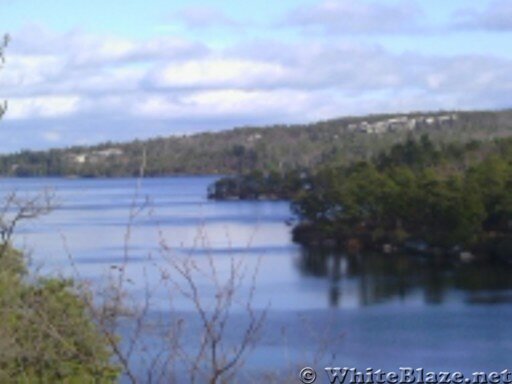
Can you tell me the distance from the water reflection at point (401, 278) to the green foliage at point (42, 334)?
15.9 m

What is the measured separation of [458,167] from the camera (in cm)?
5284

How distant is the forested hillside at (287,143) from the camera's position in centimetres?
9625

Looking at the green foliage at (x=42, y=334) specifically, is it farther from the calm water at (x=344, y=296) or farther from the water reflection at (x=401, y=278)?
the water reflection at (x=401, y=278)

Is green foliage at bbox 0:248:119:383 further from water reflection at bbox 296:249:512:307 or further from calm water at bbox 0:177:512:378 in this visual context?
water reflection at bbox 296:249:512:307

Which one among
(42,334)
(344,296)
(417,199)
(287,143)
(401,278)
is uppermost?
(287,143)

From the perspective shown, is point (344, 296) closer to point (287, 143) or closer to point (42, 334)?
point (42, 334)

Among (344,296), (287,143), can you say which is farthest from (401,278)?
(287,143)

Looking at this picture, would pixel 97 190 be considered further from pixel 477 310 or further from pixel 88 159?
pixel 477 310

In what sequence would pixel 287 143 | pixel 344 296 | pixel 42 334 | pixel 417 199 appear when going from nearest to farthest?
pixel 42 334, pixel 344 296, pixel 417 199, pixel 287 143

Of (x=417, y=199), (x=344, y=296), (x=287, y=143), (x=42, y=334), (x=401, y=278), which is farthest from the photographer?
(x=287, y=143)

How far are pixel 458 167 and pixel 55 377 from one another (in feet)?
146

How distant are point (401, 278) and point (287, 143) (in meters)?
78.1

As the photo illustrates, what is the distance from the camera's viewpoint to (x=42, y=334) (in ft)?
24.8

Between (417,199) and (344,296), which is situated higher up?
(417,199)
